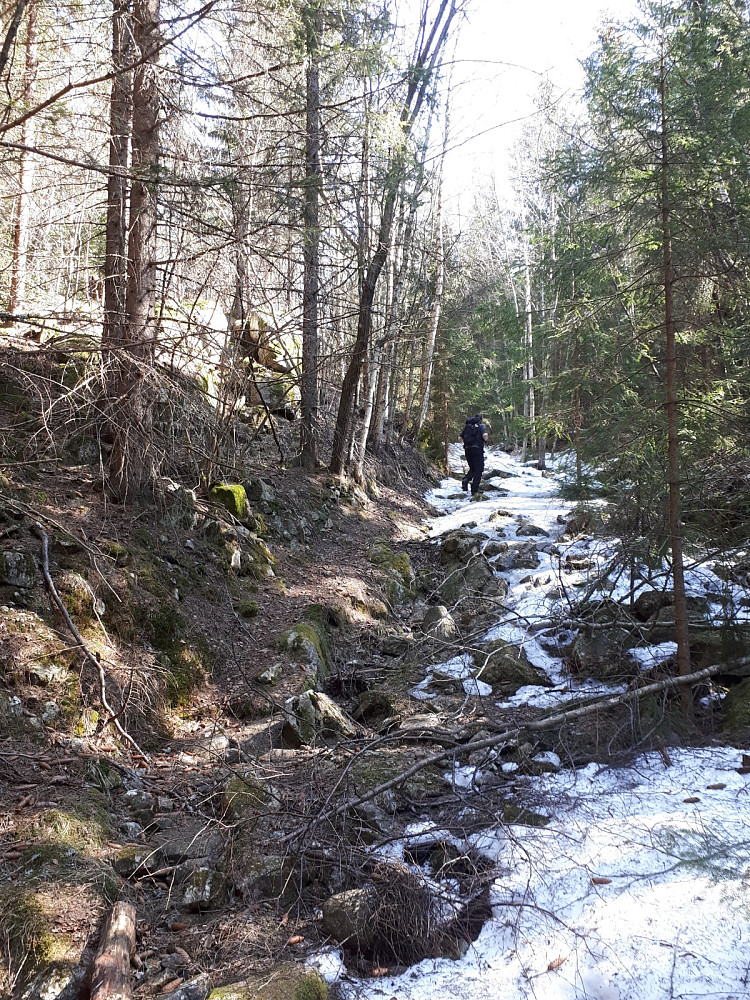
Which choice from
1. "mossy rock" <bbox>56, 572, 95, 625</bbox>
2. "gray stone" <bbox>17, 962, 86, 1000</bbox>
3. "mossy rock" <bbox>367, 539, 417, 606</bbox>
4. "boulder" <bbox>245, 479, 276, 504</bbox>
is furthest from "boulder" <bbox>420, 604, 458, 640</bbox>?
"gray stone" <bbox>17, 962, 86, 1000</bbox>

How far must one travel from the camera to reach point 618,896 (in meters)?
3.49

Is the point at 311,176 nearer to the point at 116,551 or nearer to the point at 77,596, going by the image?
the point at 116,551

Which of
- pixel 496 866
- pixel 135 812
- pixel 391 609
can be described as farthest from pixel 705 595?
pixel 135 812

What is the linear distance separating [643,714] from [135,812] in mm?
4081

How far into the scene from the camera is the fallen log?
3.04 meters

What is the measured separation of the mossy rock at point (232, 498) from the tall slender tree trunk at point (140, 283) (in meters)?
1.62

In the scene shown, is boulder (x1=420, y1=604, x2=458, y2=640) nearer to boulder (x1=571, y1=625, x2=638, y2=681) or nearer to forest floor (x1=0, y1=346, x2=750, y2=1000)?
forest floor (x1=0, y1=346, x2=750, y2=1000)

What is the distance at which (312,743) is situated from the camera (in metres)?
5.89

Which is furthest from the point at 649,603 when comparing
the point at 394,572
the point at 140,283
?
the point at 140,283

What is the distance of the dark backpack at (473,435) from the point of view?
674 inches

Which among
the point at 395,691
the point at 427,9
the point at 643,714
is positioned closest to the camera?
the point at 643,714

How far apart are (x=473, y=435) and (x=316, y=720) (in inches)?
478

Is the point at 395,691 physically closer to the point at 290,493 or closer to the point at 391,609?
the point at 391,609

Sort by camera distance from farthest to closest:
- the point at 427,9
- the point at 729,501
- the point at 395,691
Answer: the point at 427,9
the point at 395,691
the point at 729,501
